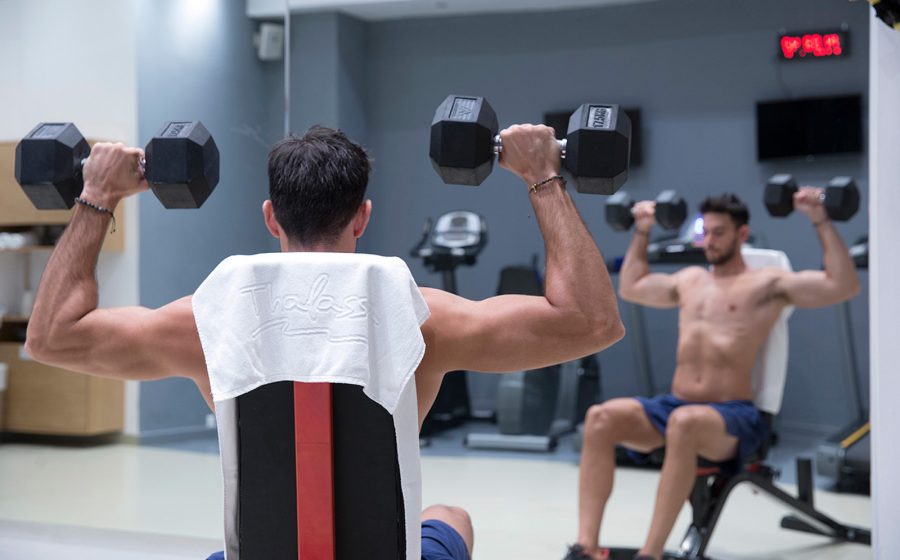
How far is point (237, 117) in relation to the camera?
14.3ft

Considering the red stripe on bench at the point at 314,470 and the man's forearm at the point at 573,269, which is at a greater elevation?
the man's forearm at the point at 573,269

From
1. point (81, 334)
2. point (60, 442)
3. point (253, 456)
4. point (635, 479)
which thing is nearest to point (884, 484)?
point (253, 456)

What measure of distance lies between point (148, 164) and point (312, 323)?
1.51ft

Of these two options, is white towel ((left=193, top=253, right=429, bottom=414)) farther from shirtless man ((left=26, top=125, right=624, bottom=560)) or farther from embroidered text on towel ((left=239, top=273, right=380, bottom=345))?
shirtless man ((left=26, top=125, right=624, bottom=560))

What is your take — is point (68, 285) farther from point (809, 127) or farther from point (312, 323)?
point (809, 127)

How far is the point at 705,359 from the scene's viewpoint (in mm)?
4141

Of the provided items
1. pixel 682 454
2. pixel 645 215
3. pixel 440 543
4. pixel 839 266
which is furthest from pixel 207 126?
pixel 440 543

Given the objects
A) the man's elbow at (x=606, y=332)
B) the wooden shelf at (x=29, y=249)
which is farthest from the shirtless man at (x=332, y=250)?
the wooden shelf at (x=29, y=249)

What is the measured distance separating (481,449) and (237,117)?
2586 mm

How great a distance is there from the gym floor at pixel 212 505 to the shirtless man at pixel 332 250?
227 cm

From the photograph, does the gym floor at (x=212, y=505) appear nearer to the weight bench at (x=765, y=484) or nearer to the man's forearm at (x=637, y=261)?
the weight bench at (x=765, y=484)

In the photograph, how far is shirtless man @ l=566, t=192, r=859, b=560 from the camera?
366 centimetres

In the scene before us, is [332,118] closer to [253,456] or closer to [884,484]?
[884,484]

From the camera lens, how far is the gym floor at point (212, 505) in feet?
13.3
